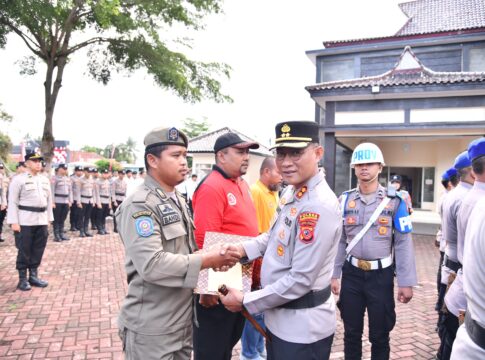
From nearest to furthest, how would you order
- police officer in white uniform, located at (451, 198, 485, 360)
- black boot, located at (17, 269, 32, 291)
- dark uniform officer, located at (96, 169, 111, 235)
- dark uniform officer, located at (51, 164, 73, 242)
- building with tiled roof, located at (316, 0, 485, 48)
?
police officer in white uniform, located at (451, 198, 485, 360) < black boot, located at (17, 269, 32, 291) < dark uniform officer, located at (51, 164, 73, 242) < dark uniform officer, located at (96, 169, 111, 235) < building with tiled roof, located at (316, 0, 485, 48)

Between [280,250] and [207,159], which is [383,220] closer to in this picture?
[280,250]

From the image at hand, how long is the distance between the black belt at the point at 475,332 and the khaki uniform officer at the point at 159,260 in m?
1.19

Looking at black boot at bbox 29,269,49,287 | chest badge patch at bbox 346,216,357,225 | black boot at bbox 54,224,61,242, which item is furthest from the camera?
black boot at bbox 54,224,61,242

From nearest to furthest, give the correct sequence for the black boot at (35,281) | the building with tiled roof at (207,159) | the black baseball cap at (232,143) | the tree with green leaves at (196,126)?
the black baseball cap at (232,143), the black boot at (35,281), the building with tiled roof at (207,159), the tree with green leaves at (196,126)

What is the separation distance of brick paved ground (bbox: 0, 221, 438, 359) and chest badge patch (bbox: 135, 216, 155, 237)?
7.60ft

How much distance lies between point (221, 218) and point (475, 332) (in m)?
1.56

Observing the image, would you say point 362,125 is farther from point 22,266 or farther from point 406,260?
point 22,266

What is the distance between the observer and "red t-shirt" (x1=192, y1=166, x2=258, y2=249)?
97.1 inches

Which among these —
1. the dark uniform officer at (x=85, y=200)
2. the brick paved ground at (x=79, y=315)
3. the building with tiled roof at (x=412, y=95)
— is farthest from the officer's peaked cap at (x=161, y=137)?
the building with tiled roof at (x=412, y=95)

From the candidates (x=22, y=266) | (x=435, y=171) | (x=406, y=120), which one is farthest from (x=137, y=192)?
(x=435, y=171)

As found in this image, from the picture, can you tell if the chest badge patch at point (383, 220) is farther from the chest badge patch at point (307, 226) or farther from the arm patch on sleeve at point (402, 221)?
the chest badge patch at point (307, 226)

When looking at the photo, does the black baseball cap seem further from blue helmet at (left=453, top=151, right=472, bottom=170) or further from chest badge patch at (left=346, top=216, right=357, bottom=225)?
blue helmet at (left=453, top=151, right=472, bottom=170)

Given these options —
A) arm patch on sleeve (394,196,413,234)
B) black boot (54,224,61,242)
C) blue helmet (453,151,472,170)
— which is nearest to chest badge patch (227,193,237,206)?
arm patch on sleeve (394,196,413,234)

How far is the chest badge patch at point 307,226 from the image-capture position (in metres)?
1.79
